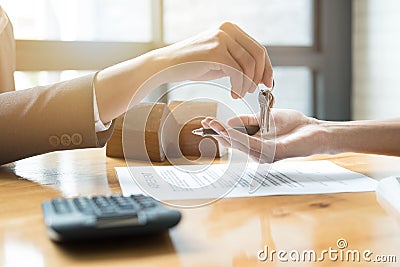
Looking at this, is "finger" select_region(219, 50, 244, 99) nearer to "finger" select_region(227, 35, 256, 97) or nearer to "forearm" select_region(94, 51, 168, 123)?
"finger" select_region(227, 35, 256, 97)

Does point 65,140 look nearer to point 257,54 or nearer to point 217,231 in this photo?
point 257,54

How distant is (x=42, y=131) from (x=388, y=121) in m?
0.61

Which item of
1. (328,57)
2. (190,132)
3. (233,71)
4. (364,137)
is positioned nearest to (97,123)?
(190,132)

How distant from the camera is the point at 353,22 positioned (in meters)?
2.57

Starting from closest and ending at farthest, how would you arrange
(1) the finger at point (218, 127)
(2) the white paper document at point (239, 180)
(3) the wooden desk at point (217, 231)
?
(3) the wooden desk at point (217, 231), (2) the white paper document at point (239, 180), (1) the finger at point (218, 127)

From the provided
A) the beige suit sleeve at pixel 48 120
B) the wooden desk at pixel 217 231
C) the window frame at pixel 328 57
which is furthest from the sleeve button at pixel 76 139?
the window frame at pixel 328 57

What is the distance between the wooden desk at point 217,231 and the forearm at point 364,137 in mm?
302

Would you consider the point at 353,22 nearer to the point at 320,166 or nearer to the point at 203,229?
the point at 320,166

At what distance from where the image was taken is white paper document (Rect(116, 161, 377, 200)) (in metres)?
0.83

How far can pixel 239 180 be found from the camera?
92cm

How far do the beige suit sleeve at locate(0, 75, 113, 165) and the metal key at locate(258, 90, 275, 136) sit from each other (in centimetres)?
29

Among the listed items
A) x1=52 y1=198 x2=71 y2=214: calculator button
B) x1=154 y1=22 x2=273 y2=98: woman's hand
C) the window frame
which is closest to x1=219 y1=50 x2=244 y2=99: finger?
x1=154 y1=22 x2=273 y2=98: woman's hand

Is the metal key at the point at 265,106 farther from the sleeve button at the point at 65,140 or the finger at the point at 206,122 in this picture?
the sleeve button at the point at 65,140

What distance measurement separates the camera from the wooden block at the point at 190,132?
1.01m
